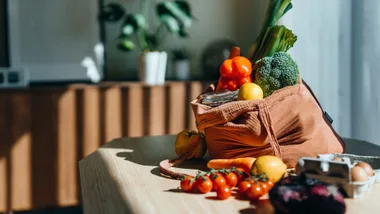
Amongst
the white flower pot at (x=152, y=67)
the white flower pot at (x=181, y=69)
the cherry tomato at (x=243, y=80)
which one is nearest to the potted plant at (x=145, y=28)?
the white flower pot at (x=152, y=67)

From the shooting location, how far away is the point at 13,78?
3.23m

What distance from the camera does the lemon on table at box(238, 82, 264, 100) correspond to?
1.52 metres

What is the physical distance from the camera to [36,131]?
3.16 metres

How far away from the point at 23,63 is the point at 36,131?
501 millimetres

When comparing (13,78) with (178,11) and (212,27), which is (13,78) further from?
(212,27)

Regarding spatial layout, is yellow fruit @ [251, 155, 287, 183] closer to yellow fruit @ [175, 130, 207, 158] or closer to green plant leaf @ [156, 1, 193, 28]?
yellow fruit @ [175, 130, 207, 158]

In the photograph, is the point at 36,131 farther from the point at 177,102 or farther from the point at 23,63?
the point at 177,102

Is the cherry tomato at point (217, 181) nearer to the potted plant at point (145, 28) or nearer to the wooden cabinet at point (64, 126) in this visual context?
the wooden cabinet at point (64, 126)

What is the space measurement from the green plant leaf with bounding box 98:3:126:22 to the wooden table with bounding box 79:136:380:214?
156 cm

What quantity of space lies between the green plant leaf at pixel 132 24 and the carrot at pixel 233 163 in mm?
1937

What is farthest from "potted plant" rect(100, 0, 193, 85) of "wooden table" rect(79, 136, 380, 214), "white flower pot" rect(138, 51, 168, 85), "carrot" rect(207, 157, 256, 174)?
"carrot" rect(207, 157, 256, 174)

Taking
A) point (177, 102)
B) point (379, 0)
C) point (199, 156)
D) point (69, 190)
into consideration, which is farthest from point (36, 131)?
point (379, 0)

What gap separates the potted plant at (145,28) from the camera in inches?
133

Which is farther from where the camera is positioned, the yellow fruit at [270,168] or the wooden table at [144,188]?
the yellow fruit at [270,168]
